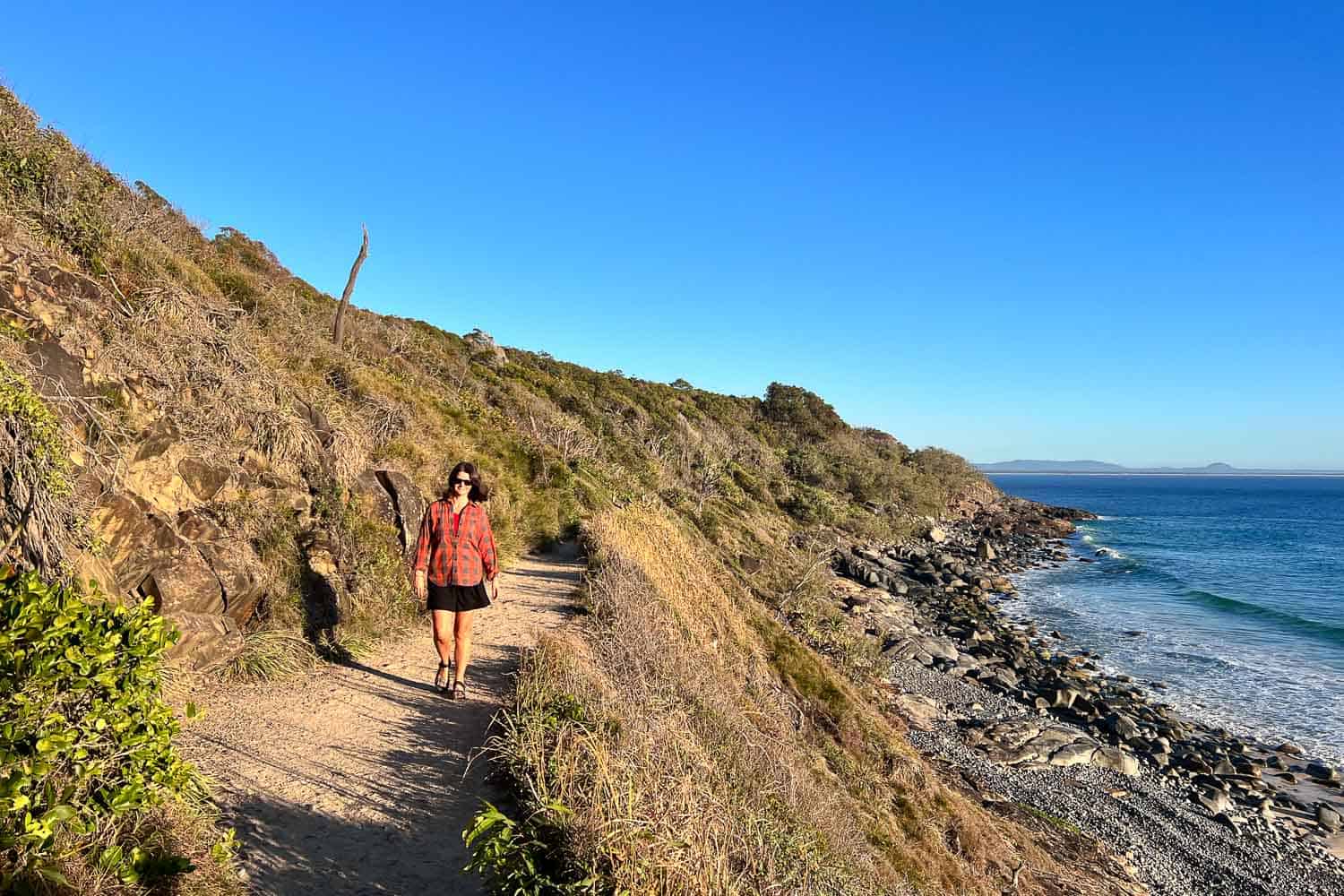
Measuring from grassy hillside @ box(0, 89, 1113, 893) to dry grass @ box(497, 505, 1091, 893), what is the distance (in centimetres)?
2

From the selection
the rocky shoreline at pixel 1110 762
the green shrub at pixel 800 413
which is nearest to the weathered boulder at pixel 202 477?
the rocky shoreline at pixel 1110 762

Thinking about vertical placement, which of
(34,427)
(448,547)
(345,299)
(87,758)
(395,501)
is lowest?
(87,758)

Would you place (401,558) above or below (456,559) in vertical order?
below

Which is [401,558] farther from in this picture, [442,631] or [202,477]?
[442,631]

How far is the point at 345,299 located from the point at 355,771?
37.2 ft

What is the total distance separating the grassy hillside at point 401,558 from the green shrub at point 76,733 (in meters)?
0.16

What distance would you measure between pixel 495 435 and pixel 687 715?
31.7ft

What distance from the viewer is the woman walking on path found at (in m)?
5.32

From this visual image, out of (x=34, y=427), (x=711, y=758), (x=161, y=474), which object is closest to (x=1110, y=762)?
(x=711, y=758)

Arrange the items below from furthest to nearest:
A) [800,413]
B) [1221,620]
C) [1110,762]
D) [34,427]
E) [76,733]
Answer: [800,413] < [1221,620] < [1110,762] < [34,427] < [76,733]

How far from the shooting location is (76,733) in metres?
2.47

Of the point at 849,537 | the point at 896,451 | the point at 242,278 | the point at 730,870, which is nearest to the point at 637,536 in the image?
the point at 730,870

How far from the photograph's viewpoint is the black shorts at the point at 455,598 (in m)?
5.34

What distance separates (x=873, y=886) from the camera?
4.99 m
